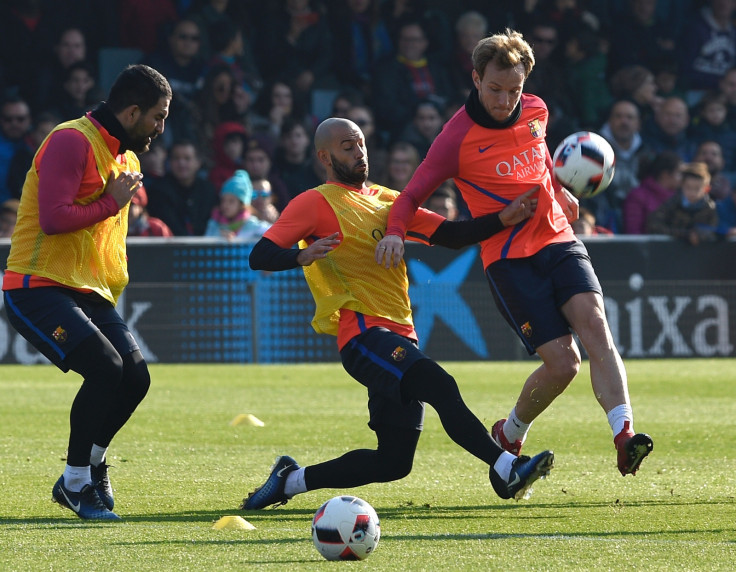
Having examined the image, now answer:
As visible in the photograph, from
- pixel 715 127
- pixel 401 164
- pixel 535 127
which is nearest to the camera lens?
pixel 535 127

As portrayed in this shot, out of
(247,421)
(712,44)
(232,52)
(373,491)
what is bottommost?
(247,421)

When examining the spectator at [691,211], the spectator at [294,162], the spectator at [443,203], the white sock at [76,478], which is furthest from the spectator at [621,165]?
the white sock at [76,478]

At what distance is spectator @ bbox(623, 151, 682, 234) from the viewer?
17938 mm

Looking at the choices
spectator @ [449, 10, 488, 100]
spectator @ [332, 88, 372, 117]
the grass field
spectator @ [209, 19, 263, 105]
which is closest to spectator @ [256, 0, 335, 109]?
spectator @ [209, 19, 263, 105]

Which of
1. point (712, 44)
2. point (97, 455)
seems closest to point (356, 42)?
point (712, 44)

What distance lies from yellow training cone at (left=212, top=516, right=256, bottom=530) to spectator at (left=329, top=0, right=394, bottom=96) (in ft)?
46.6

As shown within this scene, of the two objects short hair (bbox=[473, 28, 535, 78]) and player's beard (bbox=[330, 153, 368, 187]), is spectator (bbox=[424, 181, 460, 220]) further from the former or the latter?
player's beard (bbox=[330, 153, 368, 187])

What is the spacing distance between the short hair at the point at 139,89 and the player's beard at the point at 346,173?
A: 0.84 metres

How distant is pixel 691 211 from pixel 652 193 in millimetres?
1057

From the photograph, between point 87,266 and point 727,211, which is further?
point 727,211

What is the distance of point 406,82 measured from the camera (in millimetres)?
19469

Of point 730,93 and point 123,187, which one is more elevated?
point 123,187

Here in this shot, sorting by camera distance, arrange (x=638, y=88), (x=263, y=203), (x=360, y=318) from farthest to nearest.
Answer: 1. (x=638, y=88)
2. (x=263, y=203)
3. (x=360, y=318)

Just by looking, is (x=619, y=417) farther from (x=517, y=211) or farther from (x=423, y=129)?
(x=423, y=129)
